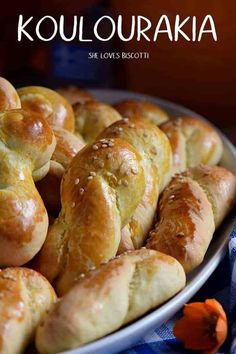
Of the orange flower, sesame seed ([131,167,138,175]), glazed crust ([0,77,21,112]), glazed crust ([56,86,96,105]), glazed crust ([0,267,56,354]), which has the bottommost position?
the orange flower

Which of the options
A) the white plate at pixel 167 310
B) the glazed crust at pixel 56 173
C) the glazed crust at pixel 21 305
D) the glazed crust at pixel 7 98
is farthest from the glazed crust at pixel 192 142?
the glazed crust at pixel 21 305

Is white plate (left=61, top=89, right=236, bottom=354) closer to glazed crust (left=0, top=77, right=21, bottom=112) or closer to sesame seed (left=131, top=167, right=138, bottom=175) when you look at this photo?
sesame seed (left=131, top=167, right=138, bottom=175)

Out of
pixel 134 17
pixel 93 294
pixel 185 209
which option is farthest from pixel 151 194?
pixel 134 17

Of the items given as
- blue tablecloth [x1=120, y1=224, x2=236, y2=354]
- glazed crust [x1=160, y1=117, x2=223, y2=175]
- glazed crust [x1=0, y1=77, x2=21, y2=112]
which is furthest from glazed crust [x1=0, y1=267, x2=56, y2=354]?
glazed crust [x1=160, y1=117, x2=223, y2=175]

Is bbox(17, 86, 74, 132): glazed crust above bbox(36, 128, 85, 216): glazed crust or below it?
above

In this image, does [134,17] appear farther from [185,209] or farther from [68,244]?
[68,244]

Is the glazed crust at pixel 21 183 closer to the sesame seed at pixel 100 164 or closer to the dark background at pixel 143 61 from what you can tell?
the sesame seed at pixel 100 164
